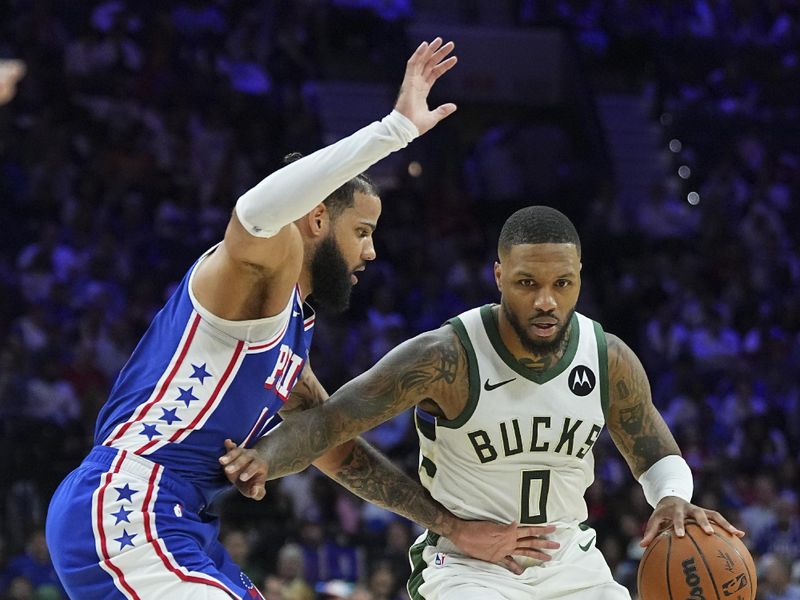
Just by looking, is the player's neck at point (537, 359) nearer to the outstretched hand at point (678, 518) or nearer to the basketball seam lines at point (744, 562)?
the outstretched hand at point (678, 518)

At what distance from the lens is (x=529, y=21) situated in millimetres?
17891

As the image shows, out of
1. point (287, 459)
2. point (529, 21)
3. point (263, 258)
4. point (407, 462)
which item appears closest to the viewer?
point (263, 258)

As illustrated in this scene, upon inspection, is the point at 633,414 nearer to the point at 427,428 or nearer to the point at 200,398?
the point at 427,428

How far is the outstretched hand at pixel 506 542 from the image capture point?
4.60 meters

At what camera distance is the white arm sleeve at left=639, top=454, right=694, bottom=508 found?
15.5 feet

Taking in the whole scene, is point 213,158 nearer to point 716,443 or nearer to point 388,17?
point 388,17

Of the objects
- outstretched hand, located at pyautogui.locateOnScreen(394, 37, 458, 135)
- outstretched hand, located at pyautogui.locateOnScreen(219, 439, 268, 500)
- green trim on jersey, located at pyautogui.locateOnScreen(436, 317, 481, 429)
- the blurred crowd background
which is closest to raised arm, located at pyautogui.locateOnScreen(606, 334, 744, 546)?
green trim on jersey, located at pyautogui.locateOnScreen(436, 317, 481, 429)

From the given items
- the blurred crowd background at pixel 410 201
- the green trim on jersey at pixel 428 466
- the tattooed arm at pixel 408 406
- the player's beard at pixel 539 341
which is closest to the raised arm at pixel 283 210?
the tattooed arm at pixel 408 406

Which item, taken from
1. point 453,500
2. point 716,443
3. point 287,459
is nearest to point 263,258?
point 287,459

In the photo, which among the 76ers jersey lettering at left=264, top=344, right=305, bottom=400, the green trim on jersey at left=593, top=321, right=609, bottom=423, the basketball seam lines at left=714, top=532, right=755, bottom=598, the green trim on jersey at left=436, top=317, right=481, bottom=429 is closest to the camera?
the 76ers jersey lettering at left=264, top=344, right=305, bottom=400

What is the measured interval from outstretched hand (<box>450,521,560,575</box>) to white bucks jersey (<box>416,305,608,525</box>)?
71 mm

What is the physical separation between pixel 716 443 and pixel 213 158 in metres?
5.72

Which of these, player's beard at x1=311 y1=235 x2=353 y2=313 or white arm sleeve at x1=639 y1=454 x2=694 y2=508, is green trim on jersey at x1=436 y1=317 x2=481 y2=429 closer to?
player's beard at x1=311 y1=235 x2=353 y2=313

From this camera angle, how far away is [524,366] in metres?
4.74
